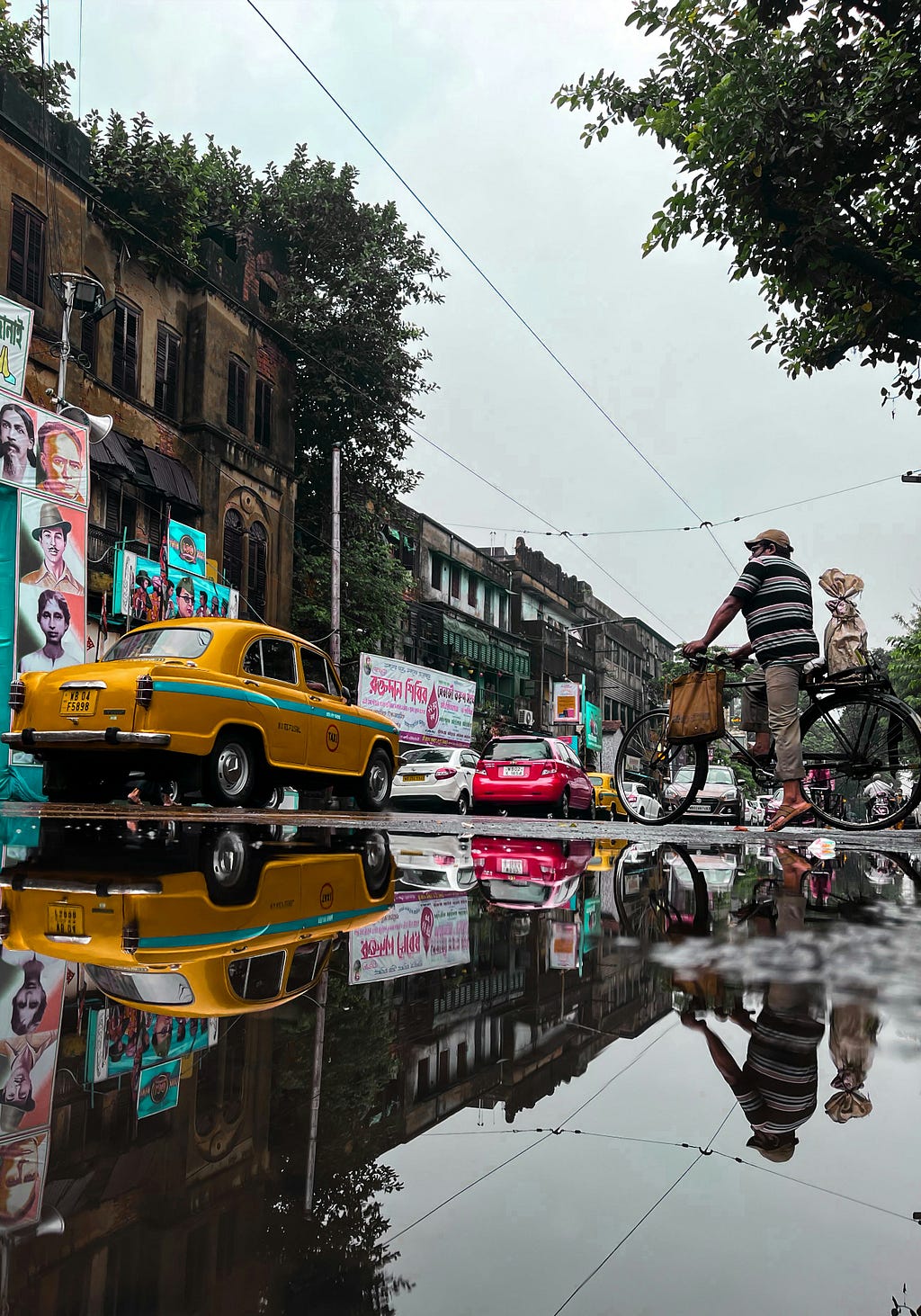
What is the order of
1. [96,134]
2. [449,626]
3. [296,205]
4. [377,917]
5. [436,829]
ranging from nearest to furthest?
[377,917], [436,829], [96,134], [296,205], [449,626]

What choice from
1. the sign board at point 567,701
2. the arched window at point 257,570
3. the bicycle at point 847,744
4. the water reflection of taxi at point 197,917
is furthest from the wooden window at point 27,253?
the sign board at point 567,701

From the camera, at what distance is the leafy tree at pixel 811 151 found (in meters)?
10.1

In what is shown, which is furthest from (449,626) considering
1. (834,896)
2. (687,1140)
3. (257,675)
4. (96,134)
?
(687,1140)

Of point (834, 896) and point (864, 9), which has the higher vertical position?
point (864, 9)

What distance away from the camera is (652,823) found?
9.90m

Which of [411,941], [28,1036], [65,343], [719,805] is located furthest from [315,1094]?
[65,343]

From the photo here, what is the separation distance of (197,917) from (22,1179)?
7.60 feet

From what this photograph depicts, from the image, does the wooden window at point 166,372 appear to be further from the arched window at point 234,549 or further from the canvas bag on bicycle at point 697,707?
the canvas bag on bicycle at point 697,707

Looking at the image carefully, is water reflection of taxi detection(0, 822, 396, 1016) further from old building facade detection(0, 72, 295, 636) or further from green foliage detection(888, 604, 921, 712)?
green foliage detection(888, 604, 921, 712)

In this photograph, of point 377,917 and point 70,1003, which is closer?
point 70,1003

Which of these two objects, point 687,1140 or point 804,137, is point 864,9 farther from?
point 687,1140

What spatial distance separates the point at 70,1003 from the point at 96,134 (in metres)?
27.1

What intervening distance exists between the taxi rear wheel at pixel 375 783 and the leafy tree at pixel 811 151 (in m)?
6.80

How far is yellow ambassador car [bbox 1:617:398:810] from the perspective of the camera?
8742 mm
